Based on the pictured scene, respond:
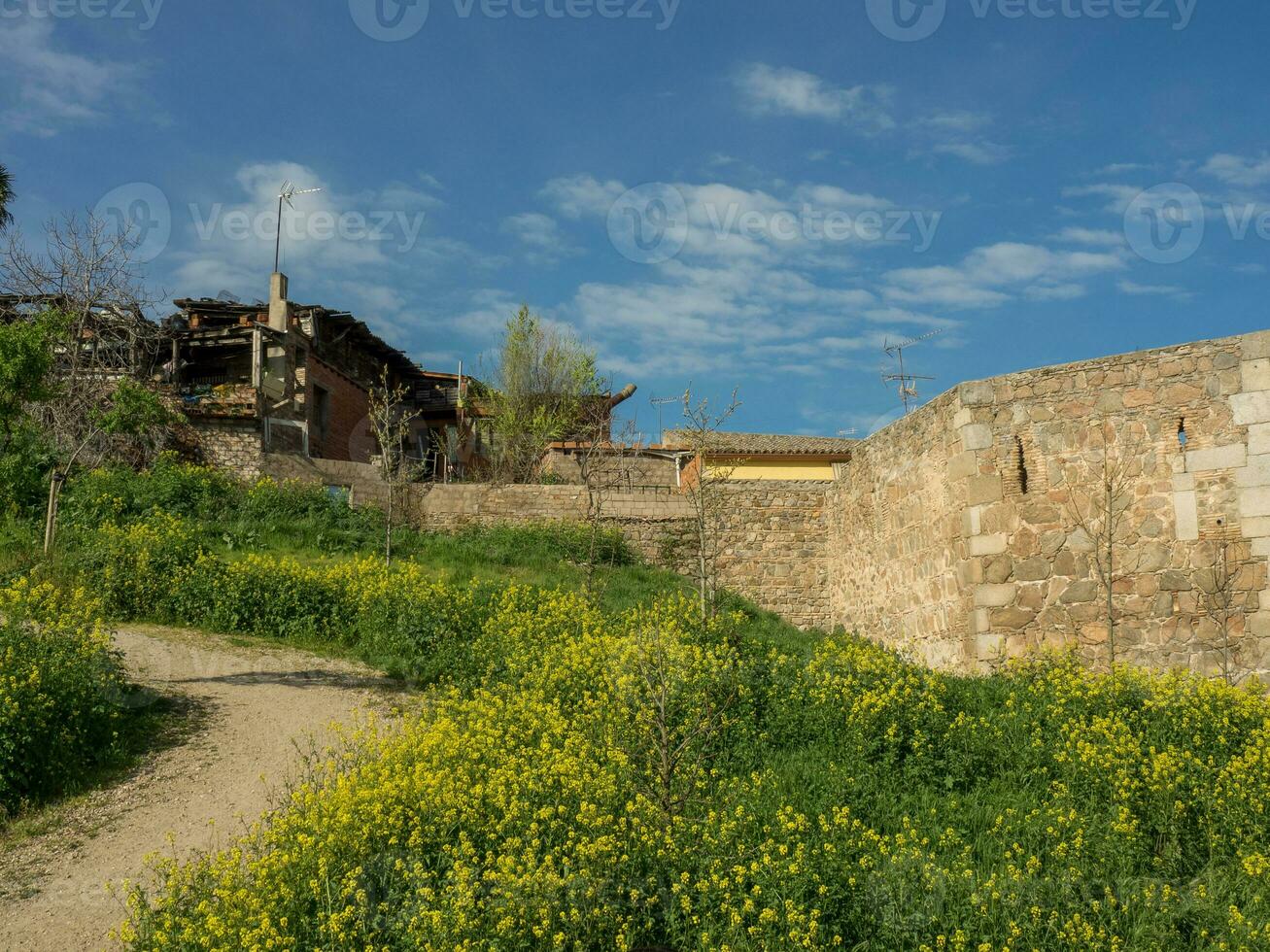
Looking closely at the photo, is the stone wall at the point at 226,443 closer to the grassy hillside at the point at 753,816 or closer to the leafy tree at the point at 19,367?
the leafy tree at the point at 19,367

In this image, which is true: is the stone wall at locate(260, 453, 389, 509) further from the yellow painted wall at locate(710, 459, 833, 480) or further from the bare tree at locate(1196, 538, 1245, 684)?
the bare tree at locate(1196, 538, 1245, 684)

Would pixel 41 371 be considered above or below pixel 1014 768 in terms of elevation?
above

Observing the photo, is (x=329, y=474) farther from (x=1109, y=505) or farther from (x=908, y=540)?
(x=1109, y=505)

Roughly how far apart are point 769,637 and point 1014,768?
6121 millimetres

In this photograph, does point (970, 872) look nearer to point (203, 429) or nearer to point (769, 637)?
point (769, 637)

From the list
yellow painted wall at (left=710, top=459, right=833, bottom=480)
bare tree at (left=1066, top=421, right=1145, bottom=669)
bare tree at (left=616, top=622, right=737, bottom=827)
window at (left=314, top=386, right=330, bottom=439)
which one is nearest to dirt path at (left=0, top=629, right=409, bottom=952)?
bare tree at (left=616, top=622, right=737, bottom=827)

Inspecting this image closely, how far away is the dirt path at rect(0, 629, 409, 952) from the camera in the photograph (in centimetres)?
596

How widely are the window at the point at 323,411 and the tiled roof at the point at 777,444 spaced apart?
9.50 m

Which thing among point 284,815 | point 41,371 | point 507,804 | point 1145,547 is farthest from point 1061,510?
point 41,371

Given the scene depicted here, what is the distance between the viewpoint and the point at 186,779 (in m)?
7.84

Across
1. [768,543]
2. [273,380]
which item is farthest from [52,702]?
[273,380]

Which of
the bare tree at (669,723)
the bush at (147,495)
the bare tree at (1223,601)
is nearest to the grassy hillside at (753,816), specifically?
the bare tree at (669,723)

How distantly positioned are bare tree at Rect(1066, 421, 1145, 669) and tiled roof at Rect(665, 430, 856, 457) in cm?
1124

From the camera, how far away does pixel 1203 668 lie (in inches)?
397
